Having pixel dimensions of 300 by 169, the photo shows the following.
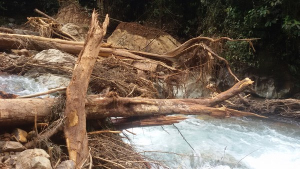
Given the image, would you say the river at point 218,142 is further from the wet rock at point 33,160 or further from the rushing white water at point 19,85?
the wet rock at point 33,160

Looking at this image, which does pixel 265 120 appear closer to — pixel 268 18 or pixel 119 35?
pixel 268 18

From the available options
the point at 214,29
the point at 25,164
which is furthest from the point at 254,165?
the point at 214,29

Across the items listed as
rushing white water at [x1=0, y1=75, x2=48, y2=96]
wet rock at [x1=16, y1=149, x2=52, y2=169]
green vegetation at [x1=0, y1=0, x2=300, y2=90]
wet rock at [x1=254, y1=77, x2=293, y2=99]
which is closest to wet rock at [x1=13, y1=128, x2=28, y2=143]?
wet rock at [x1=16, y1=149, x2=52, y2=169]

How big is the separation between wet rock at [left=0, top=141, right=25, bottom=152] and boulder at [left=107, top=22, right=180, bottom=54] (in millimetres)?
6558

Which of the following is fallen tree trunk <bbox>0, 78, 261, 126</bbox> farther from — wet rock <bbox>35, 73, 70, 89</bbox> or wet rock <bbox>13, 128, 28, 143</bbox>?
wet rock <bbox>35, 73, 70, 89</bbox>

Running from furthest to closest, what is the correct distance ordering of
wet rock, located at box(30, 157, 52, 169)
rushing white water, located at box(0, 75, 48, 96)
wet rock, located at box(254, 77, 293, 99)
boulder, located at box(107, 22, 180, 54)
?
boulder, located at box(107, 22, 180, 54) → wet rock, located at box(254, 77, 293, 99) → rushing white water, located at box(0, 75, 48, 96) → wet rock, located at box(30, 157, 52, 169)

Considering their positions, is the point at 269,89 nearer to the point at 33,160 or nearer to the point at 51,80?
the point at 51,80

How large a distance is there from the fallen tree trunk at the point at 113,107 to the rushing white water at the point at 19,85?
194 cm

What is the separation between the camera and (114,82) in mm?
4047

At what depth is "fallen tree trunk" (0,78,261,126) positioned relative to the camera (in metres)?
2.50

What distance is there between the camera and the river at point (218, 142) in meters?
4.51

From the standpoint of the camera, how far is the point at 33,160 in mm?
2029

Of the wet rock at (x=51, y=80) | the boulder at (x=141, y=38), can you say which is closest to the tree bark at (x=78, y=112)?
the wet rock at (x=51, y=80)

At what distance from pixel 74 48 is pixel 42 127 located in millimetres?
3492
